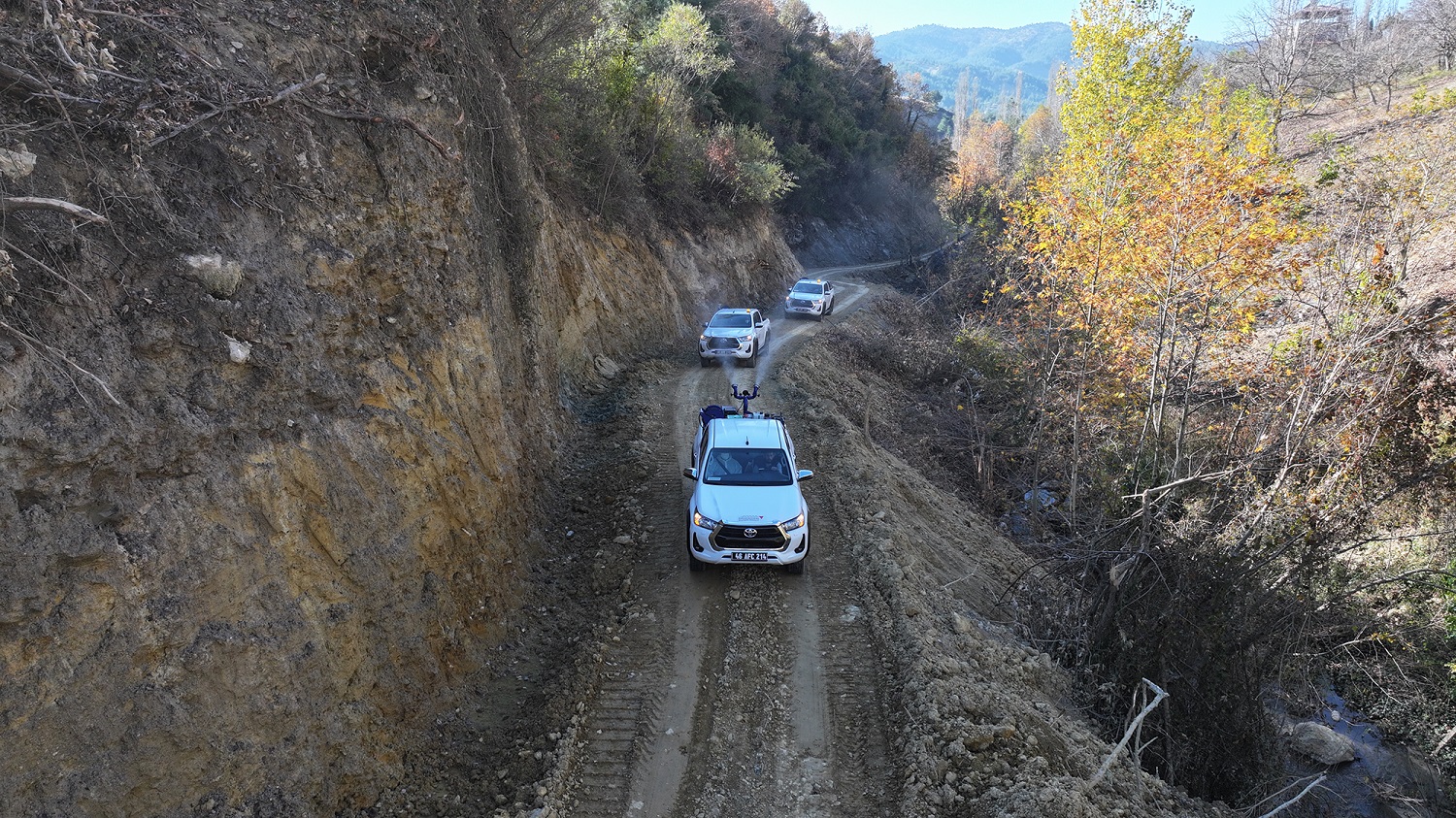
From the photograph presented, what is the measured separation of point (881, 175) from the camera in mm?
53281

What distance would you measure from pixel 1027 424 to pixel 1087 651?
384 inches

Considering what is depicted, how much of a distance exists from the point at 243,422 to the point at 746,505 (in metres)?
5.67

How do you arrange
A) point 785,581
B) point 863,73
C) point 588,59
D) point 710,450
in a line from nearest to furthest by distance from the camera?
1. point 785,581
2. point 710,450
3. point 588,59
4. point 863,73

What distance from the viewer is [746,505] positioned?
9.62 meters

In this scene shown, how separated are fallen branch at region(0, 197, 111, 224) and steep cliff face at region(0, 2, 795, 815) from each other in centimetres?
12

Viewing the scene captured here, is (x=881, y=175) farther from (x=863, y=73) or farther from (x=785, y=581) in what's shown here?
(x=785, y=581)

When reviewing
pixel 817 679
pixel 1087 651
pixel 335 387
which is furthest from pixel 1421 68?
pixel 335 387

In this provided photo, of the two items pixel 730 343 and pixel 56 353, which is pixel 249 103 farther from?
pixel 730 343

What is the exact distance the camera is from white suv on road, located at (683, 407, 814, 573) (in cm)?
932

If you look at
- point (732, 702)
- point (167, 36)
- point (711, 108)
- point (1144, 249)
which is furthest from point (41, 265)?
point (711, 108)

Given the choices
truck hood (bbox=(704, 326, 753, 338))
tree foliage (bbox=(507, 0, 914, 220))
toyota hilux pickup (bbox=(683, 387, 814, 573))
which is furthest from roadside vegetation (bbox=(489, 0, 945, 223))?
toyota hilux pickup (bbox=(683, 387, 814, 573))

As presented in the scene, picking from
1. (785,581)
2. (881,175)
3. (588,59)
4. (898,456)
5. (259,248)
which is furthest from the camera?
(881,175)

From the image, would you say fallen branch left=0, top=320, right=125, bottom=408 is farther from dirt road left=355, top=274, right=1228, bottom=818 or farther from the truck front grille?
the truck front grille

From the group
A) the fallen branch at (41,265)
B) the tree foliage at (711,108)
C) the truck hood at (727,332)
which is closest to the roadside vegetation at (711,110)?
the tree foliage at (711,108)
